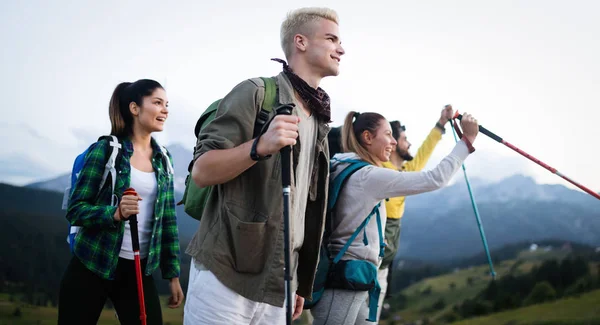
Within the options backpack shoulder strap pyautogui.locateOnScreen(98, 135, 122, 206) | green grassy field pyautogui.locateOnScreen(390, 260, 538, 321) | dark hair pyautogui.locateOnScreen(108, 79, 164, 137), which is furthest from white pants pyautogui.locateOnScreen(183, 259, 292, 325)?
green grassy field pyautogui.locateOnScreen(390, 260, 538, 321)

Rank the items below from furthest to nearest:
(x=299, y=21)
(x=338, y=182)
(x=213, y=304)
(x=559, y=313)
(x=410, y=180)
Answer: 1. (x=559, y=313)
2. (x=338, y=182)
3. (x=410, y=180)
4. (x=299, y=21)
5. (x=213, y=304)

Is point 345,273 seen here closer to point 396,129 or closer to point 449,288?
point 396,129

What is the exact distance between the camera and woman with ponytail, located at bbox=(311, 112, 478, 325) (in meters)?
2.87

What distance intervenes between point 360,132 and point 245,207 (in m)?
1.78

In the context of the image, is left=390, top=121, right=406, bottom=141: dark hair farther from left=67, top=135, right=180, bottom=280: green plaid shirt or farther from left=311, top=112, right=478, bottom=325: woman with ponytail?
left=67, top=135, right=180, bottom=280: green plaid shirt

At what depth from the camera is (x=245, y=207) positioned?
1.80m

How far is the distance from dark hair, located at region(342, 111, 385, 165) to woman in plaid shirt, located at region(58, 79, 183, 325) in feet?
3.85

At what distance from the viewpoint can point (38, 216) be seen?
25.2 ft

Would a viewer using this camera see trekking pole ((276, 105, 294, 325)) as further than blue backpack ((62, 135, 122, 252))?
No

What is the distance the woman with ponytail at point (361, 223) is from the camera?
2871mm

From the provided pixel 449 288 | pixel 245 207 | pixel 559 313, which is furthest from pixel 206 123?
pixel 449 288

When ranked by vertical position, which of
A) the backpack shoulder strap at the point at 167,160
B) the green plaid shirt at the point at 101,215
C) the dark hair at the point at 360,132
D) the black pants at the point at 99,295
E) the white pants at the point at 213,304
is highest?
the dark hair at the point at 360,132

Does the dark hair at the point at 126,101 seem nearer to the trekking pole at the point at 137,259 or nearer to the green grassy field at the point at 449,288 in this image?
the trekking pole at the point at 137,259

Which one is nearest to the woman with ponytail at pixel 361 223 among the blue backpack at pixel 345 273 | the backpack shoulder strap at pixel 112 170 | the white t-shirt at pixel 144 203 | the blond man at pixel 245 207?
the blue backpack at pixel 345 273
